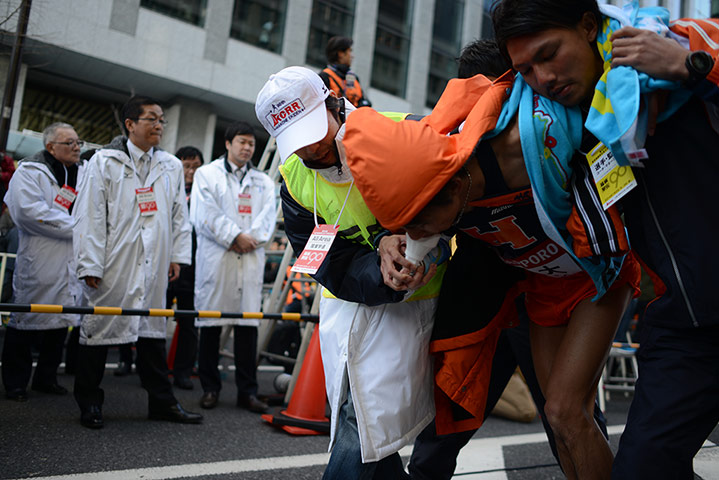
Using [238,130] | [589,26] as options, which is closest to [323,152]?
[589,26]

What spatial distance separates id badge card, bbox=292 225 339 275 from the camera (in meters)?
1.96

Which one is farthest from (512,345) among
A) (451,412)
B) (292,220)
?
(292,220)

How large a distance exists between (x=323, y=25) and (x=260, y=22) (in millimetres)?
1952

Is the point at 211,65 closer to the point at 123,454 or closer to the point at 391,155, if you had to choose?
the point at 123,454

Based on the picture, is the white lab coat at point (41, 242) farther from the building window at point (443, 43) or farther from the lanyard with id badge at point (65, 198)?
the building window at point (443, 43)

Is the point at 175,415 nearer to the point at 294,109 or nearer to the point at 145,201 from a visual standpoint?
the point at 145,201

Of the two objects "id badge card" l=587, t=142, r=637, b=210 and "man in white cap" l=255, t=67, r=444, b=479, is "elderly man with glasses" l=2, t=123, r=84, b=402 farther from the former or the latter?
"id badge card" l=587, t=142, r=637, b=210

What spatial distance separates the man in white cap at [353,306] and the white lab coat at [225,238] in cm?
282

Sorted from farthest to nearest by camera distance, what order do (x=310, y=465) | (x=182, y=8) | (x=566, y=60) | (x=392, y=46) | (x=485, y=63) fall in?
(x=392, y=46) → (x=182, y=8) → (x=310, y=465) → (x=485, y=63) → (x=566, y=60)

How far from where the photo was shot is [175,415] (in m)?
3.97

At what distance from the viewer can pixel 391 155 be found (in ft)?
5.11

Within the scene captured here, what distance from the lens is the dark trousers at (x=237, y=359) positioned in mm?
4676

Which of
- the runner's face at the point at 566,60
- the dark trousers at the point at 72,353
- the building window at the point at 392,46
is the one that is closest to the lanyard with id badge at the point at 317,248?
the runner's face at the point at 566,60

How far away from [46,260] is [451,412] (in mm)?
3943
